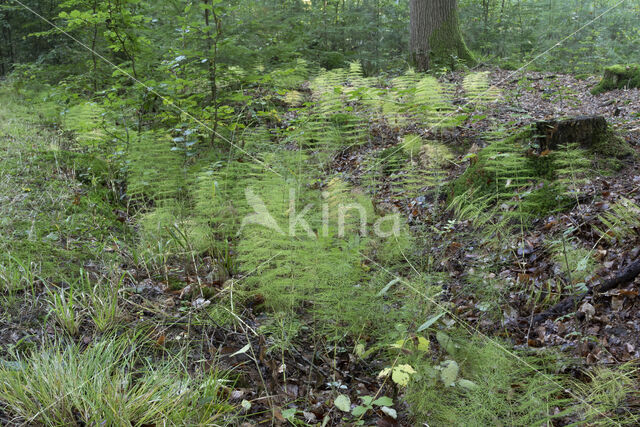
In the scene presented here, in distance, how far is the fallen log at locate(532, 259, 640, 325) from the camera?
2.52 m

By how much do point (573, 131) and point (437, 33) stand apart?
5150 millimetres

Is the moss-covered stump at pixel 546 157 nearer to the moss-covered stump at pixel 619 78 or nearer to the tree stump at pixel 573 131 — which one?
the tree stump at pixel 573 131

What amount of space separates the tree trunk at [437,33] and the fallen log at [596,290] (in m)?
6.12

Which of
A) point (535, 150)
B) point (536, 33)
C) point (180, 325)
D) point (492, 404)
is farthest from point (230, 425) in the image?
point (536, 33)

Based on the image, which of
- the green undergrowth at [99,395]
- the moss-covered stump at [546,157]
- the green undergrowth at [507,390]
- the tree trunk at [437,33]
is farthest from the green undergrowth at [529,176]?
the tree trunk at [437,33]

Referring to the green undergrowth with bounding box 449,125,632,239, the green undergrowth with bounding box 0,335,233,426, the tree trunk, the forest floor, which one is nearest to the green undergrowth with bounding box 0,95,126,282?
the forest floor

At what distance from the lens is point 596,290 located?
2602 millimetres

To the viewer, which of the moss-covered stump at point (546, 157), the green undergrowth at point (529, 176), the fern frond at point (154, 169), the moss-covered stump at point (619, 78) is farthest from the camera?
the moss-covered stump at point (619, 78)

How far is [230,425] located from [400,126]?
389cm

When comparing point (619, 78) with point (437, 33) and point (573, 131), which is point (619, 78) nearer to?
point (437, 33)

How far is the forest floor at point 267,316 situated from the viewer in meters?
2.24

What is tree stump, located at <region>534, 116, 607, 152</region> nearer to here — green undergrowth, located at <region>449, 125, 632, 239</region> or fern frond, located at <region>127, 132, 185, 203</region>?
green undergrowth, located at <region>449, 125, 632, 239</region>

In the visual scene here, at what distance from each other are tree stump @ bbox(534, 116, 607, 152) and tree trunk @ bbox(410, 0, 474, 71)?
15.2ft

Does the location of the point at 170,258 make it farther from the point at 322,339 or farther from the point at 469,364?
the point at 469,364
